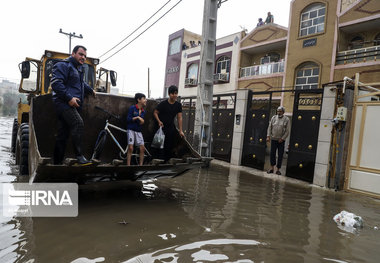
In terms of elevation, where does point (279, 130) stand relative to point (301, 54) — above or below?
below

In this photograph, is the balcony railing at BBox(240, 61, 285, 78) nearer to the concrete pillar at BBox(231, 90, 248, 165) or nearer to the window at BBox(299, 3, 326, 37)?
the window at BBox(299, 3, 326, 37)

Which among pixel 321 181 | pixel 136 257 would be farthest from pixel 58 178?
pixel 321 181

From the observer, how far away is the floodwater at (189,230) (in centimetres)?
271

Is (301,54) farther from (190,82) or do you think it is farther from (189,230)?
(189,230)

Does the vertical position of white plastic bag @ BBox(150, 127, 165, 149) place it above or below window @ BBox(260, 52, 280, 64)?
below

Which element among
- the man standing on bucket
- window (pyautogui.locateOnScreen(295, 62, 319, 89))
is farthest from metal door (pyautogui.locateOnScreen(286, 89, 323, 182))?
window (pyautogui.locateOnScreen(295, 62, 319, 89))

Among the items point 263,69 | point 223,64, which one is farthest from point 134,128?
point 223,64

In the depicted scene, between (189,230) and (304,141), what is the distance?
17.9 feet

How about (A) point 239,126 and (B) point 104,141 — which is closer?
(B) point 104,141

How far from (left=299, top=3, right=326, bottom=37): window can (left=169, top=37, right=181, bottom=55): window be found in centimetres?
1436

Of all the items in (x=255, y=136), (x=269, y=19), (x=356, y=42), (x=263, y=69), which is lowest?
(x=255, y=136)

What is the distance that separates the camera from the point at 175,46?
3042cm

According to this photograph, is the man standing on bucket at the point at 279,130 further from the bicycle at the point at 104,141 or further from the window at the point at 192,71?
the window at the point at 192,71

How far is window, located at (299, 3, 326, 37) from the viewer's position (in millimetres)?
17312
